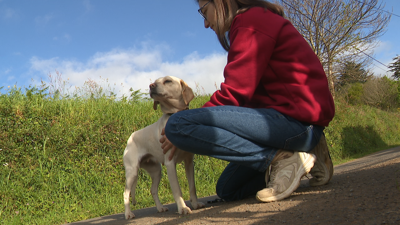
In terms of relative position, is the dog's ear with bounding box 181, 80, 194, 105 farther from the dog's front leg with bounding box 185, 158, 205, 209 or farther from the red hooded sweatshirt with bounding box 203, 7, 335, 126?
the red hooded sweatshirt with bounding box 203, 7, 335, 126

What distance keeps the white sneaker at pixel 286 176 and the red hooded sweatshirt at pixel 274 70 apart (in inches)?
12.5

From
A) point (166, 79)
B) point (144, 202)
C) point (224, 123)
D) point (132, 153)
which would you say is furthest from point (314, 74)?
point (144, 202)

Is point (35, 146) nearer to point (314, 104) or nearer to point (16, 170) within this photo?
point (16, 170)

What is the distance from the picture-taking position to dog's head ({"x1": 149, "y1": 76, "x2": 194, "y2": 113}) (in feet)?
10.3

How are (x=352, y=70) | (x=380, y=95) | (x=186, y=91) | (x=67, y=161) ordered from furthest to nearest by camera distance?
(x=380, y=95)
(x=352, y=70)
(x=67, y=161)
(x=186, y=91)

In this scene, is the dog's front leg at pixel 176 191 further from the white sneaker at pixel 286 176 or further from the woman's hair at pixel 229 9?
the woman's hair at pixel 229 9

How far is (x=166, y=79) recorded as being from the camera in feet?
10.6

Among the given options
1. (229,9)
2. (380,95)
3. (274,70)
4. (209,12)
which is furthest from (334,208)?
(380,95)

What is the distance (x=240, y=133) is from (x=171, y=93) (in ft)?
3.57

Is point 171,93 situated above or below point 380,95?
below

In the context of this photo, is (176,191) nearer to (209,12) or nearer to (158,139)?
(158,139)

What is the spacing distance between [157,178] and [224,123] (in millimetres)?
1550

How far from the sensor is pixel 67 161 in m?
5.36

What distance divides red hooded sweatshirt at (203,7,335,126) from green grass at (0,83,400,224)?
271 centimetres
